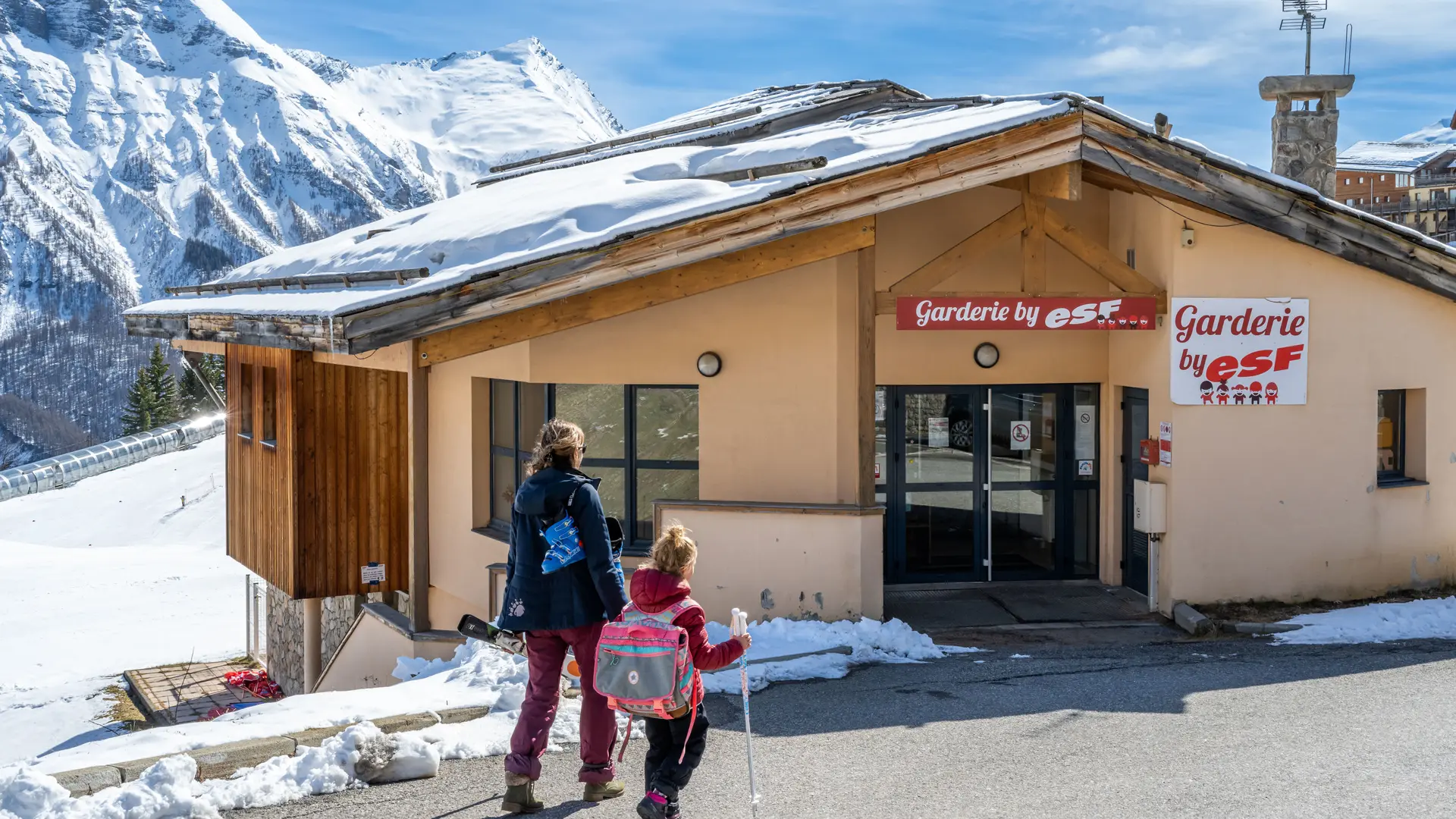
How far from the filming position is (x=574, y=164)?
57.0ft

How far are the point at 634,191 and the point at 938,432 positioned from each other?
151 inches

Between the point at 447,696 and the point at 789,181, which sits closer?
the point at 447,696

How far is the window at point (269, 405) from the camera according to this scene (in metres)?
13.5

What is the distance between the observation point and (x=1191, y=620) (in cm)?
1055

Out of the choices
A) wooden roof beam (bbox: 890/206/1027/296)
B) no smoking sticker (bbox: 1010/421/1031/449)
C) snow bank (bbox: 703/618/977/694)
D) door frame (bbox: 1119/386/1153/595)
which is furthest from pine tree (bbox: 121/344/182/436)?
snow bank (bbox: 703/618/977/694)

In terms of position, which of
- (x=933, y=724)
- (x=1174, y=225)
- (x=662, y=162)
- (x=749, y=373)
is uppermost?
(x=662, y=162)

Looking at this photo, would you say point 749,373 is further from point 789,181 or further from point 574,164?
point 574,164

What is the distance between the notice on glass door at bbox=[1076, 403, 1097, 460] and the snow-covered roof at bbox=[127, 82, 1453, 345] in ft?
9.65

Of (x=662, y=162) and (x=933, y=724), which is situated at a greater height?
(x=662, y=162)

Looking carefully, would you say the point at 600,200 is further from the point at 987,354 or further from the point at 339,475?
the point at 987,354

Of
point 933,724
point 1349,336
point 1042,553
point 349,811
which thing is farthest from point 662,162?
point 349,811

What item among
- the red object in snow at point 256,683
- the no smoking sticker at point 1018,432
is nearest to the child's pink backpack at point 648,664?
the no smoking sticker at point 1018,432

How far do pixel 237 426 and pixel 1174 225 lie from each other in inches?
422

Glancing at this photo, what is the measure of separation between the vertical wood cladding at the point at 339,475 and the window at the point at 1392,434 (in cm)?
934
